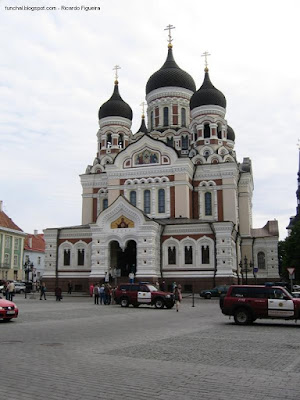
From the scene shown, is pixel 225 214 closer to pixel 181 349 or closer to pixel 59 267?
pixel 59 267

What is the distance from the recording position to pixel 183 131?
5591cm

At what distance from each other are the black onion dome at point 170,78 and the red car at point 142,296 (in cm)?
3523

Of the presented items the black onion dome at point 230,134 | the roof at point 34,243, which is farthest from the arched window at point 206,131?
the roof at point 34,243

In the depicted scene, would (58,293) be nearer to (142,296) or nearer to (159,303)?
(142,296)

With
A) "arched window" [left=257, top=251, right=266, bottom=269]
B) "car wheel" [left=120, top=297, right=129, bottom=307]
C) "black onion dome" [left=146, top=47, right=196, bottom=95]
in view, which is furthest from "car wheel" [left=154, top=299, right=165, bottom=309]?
"black onion dome" [left=146, top=47, right=196, bottom=95]

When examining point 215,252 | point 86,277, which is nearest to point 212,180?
point 215,252

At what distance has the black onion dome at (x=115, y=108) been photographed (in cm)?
5622

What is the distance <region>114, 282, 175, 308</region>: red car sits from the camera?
87.8 feet

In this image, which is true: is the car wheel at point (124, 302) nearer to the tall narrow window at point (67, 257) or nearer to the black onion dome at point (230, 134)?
the tall narrow window at point (67, 257)

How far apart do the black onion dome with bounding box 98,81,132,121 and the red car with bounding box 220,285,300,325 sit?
41.6 meters

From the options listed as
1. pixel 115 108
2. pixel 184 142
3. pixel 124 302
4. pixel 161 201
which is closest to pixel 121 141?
pixel 115 108

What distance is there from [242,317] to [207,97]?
38.5 m

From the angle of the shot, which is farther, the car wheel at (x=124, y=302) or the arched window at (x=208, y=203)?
the arched window at (x=208, y=203)

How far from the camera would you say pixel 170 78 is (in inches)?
2224
